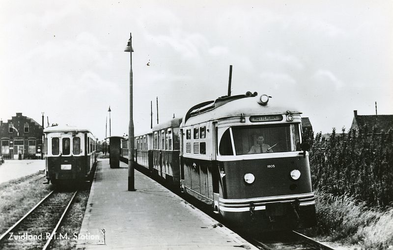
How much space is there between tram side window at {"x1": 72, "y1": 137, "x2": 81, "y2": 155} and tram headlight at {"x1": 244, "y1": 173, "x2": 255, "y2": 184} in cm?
1179

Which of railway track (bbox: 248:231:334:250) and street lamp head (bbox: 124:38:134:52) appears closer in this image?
railway track (bbox: 248:231:334:250)

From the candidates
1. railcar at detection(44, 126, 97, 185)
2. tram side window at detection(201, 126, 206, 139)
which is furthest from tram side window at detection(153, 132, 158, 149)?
tram side window at detection(201, 126, 206, 139)

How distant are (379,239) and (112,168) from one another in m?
26.7

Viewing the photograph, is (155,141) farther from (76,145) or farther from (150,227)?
(150,227)

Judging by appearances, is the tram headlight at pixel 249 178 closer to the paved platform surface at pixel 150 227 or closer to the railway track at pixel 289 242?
the paved platform surface at pixel 150 227

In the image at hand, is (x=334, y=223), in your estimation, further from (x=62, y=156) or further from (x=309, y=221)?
(x=62, y=156)

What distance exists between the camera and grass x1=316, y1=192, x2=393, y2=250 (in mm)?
A: 7934

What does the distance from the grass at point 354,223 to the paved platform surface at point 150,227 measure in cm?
208

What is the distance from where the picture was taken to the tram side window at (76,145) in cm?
1877

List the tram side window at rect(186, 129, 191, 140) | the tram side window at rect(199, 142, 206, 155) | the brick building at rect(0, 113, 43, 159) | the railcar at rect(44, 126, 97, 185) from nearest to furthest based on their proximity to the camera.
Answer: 1. the tram side window at rect(199, 142, 206, 155)
2. the tram side window at rect(186, 129, 191, 140)
3. the railcar at rect(44, 126, 97, 185)
4. the brick building at rect(0, 113, 43, 159)

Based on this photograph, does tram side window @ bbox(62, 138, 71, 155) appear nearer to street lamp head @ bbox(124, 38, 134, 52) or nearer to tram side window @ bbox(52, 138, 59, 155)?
tram side window @ bbox(52, 138, 59, 155)

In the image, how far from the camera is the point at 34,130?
7069 cm

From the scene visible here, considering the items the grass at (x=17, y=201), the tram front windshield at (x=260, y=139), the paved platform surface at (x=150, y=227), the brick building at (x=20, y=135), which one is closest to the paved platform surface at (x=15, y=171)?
the grass at (x=17, y=201)

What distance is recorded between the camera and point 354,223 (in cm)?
924
